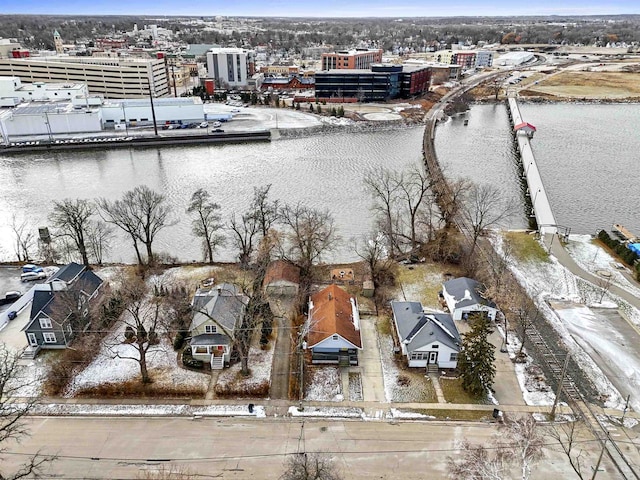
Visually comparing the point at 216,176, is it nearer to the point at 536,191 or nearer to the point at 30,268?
the point at 30,268

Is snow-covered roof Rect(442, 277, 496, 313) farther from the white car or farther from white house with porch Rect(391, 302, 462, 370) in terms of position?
the white car

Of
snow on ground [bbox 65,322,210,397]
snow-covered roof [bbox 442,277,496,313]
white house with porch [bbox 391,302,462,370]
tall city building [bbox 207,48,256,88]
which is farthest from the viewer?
tall city building [bbox 207,48,256,88]

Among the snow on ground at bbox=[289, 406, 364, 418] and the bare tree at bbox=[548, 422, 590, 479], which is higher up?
the bare tree at bbox=[548, 422, 590, 479]

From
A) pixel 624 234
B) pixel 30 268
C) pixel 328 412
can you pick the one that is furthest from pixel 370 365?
pixel 624 234

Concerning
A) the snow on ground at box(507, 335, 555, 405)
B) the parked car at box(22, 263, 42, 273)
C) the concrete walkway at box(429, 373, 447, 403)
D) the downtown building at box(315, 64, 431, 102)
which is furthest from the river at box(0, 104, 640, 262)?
the downtown building at box(315, 64, 431, 102)

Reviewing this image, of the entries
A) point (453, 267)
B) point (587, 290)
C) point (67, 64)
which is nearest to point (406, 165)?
point (453, 267)

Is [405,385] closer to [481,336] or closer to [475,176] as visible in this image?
[481,336]

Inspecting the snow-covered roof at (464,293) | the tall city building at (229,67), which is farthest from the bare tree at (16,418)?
the tall city building at (229,67)

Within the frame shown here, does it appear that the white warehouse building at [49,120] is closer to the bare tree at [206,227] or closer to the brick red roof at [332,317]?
the bare tree at [206,227]
